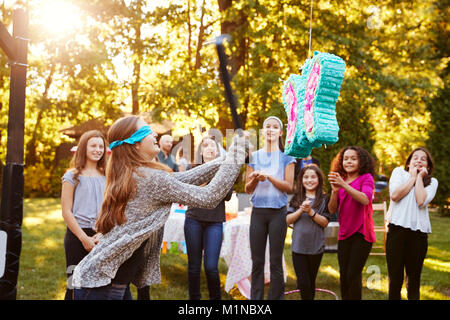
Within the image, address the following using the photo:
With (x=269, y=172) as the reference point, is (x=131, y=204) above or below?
below

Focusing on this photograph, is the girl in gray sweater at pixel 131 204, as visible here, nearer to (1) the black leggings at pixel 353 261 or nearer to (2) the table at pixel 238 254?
(1) the black leggings at pixel 353 261

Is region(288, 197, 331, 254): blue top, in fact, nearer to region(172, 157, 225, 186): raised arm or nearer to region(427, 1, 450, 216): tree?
region(172, 157, 225, 186): raised arm

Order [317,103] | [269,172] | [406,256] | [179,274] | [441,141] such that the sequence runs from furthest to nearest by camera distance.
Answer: [441,141], [179,274], [406,256], [269,172], [317,103]

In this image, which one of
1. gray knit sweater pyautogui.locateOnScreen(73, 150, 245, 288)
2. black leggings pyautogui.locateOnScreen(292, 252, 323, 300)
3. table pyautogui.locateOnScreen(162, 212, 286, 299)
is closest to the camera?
gray knit sweater pyautogui.locateOnScreen(73, 150, 245, 288)

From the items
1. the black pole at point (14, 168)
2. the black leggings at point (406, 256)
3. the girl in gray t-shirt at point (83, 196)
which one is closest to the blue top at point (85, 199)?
the girl in gray t-shirt at point (83, 196)

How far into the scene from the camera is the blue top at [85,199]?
128 inches

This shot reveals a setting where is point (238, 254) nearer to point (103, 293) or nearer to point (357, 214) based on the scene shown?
point (357, 214)

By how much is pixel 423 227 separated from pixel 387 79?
708cm

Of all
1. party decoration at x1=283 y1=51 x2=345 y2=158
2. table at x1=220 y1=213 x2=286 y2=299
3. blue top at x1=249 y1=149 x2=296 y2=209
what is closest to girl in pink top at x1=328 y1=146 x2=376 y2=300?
blue top at x1=249 y1=149 x2=296 y2=209

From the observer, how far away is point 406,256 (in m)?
3.79

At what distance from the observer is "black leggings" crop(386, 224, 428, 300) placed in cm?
375

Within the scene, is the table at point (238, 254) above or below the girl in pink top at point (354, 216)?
below

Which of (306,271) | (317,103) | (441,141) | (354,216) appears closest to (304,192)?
(354,216)

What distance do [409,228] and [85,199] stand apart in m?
2.48
